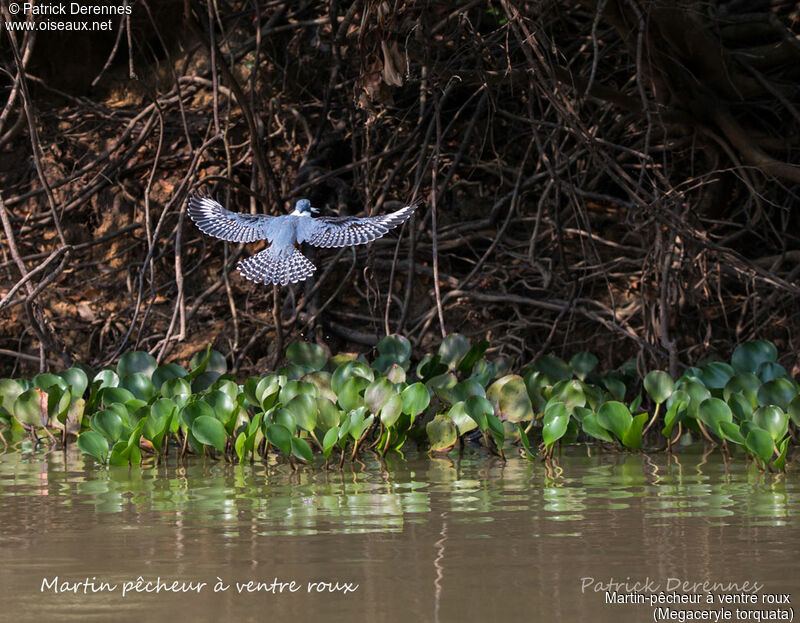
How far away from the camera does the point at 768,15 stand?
5.10 m

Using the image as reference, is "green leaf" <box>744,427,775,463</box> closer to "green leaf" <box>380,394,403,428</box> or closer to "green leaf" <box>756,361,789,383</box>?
"green leaf" <box>756,361,789,383</box>

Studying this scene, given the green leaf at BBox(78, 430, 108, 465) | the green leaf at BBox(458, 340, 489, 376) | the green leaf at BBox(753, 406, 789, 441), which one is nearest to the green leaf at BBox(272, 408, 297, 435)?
the green leaf at BBox(78, 430, 108, 465)

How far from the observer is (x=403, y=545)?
2342 millimetres

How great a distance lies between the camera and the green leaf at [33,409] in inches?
159

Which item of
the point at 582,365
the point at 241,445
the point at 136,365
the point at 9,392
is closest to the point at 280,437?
the point at 241,445

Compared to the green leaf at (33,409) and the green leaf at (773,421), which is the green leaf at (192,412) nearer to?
the green leaf at (33,409)

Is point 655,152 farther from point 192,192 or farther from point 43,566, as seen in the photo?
point 43,566

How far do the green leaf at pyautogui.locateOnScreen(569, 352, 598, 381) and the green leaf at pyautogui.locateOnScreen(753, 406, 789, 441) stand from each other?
4.74 feet

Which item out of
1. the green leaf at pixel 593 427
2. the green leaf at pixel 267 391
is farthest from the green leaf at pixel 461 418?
the green leaf at pixel 267 391

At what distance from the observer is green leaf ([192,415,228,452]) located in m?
3.54

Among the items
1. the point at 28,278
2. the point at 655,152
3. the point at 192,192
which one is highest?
the point at 655,152

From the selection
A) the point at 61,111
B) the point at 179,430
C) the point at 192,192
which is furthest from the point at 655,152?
the point at 61,111

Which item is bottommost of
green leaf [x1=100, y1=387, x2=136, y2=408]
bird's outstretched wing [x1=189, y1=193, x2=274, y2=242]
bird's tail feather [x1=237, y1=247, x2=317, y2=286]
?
green leaf [x1=100, y1=387, x2=136, y2=408]

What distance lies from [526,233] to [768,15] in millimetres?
1687
